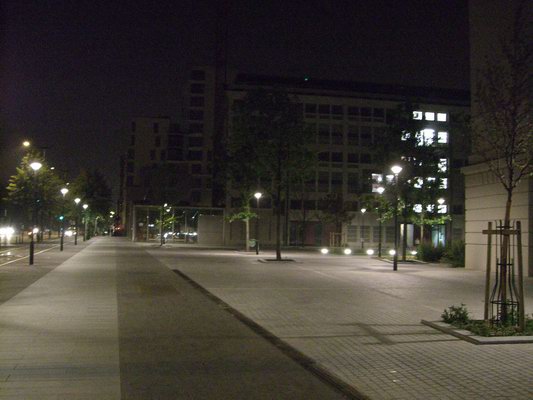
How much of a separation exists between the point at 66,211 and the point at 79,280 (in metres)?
43.9

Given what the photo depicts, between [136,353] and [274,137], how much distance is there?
24243mm

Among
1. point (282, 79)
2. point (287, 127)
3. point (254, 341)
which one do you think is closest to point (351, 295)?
point (254, 341)

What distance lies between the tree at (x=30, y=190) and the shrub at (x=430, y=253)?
2755cm

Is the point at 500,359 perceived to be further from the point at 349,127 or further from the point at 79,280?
the point at 349,127

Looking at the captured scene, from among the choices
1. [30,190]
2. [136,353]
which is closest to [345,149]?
[30,190]

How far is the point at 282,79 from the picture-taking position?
82125 millimetres

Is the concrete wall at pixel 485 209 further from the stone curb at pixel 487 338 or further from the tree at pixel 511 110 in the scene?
the stone curb at pixel 487 338

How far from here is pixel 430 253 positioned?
115ft

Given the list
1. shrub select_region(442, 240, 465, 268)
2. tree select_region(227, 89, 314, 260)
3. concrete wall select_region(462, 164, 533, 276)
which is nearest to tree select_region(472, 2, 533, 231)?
concrete wall select_region(462, 164, 533, 276)

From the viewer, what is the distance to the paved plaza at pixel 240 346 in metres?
7.05

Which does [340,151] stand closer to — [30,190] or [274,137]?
[30,190]

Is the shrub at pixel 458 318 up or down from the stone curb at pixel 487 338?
up

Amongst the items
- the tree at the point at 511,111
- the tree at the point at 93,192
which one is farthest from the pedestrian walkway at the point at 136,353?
the tree at the point at 93,192

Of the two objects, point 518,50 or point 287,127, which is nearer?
point 518,50
